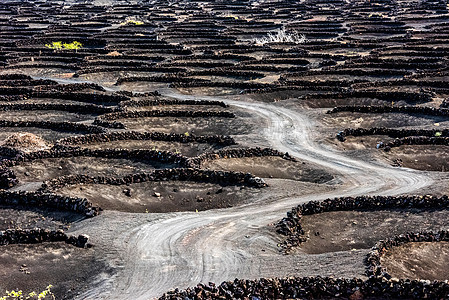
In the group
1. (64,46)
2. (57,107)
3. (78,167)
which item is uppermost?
(64,46)

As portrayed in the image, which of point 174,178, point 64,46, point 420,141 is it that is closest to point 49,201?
point 174,178

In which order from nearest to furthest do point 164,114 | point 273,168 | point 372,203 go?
point 372,203
point 273,168
point 164,114

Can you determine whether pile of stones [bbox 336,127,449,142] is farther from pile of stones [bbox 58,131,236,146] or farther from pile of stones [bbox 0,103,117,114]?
pile of stones [bbox 0,103,117,114]

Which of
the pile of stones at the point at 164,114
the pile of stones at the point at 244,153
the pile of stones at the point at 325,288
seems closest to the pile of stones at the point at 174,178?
the pile of stones at the point at 244,153

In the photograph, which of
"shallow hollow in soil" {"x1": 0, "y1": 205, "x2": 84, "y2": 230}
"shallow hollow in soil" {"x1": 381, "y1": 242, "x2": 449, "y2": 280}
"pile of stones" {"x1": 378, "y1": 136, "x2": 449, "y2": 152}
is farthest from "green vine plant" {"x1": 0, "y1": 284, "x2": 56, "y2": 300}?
"pile of stones" {"x1": 378, "y1": 136, "x2": 449, "y2": 152}

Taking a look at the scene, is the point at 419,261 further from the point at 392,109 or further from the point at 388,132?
the point at 392,109
